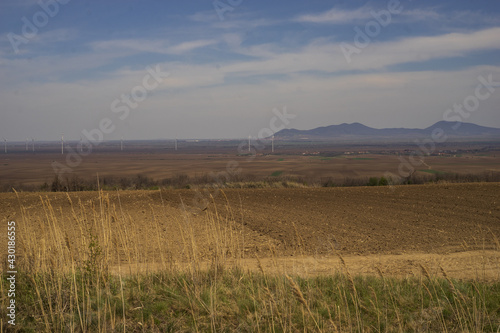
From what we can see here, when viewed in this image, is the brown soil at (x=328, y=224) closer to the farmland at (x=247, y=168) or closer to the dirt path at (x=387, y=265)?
the dirt path at (x=387, y=265)

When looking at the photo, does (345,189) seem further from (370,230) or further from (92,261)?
(92,261)

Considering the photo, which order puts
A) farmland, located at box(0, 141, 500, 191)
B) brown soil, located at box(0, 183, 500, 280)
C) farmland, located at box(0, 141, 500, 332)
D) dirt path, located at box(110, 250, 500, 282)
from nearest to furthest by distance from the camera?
farmland, located at box(0, 141, 500, 332) → dirt path, located at box(110, 250, 500, 282) → brown soil, located at box(0, 183, 500, 280) → farmland, located at box(0, 141, 500, 191)

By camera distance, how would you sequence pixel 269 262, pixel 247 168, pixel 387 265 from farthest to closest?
pixel 247 168 → pixel 269 262 → pixel 387 265

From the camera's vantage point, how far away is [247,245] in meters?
12.3

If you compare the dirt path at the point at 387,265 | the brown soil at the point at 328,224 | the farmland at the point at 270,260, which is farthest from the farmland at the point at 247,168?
the brown soil at the point at 328,224

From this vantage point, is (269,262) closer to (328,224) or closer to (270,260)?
(270,260)

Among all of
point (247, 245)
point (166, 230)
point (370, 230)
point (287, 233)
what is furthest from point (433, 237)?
point (166, 230)

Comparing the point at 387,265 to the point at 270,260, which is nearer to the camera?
the point at 387,265

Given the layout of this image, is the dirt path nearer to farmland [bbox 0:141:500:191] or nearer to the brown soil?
the brown soil

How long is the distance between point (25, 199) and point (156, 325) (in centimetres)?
→ 1452

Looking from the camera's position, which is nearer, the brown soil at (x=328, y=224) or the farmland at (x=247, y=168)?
the brown soil at (x=328, y=224)

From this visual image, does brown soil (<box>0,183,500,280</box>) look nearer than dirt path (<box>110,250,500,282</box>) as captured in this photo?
No

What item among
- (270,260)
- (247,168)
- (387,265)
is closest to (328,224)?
(387,265)

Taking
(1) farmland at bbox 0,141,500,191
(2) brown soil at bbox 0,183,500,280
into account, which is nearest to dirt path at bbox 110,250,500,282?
(2) brown soil at bbox 0,183,500,280
